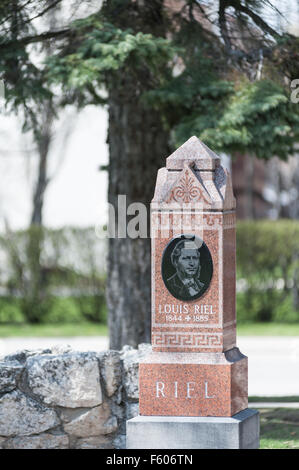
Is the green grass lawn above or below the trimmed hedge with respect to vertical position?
below

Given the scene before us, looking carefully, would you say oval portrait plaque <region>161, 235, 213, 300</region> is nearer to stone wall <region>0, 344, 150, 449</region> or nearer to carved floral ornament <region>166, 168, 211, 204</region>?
carved floral ornament <region>166, 168, 211, 204</region>

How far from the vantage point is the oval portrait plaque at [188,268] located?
7066mm

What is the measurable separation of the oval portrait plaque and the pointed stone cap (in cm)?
57

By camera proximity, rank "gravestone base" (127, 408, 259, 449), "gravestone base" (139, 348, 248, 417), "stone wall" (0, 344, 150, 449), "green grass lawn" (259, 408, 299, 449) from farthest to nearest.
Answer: "green grass lawn" (259, 408, 299, 449), "stone wall" (0, 344, 150, 449), "gravestone base" (139, 348, 248, 417), "gravestone base" (127, 408, 259, 449)

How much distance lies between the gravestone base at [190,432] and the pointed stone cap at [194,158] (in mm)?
1943

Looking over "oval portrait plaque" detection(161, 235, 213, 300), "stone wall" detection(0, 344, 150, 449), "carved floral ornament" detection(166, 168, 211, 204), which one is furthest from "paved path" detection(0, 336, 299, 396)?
"carved floral ornament" detection(166, 168, 211, 204)

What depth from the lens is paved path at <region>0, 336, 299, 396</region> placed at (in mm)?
11773

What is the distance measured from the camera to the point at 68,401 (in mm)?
7445

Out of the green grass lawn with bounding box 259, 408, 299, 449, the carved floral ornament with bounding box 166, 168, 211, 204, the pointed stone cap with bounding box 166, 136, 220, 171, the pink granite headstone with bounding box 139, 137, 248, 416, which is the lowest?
the green grass lawn with bounding box 259, 408, 299, 449

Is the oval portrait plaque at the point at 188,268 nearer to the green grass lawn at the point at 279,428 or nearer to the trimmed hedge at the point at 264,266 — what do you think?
the green grass lawn at the point at 279,428

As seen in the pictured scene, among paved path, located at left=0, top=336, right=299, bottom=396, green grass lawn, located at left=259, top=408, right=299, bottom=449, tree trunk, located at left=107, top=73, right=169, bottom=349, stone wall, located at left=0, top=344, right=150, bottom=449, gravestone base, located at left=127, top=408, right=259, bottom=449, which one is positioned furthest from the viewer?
paved path, located at left=0, top=336, right=299, bottom=396

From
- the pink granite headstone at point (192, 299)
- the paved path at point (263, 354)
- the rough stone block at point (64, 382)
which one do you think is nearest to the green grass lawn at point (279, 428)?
the pink granite headstone at point (192, 299)
